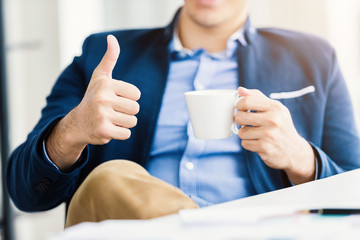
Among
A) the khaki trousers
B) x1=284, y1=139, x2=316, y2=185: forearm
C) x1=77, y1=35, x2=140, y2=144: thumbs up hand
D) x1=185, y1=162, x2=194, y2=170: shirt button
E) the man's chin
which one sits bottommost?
x1=185, y1=162, x2=194, y2=170: shirt button

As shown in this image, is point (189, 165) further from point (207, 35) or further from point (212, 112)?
point (207, 35)

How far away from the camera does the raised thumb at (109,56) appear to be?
2.43 ft

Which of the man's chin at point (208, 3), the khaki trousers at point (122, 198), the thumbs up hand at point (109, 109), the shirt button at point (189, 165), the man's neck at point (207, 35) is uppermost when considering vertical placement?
the man's chin at point (208, 3)

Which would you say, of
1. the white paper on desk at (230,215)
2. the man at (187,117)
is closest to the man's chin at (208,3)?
the man at (187,117)

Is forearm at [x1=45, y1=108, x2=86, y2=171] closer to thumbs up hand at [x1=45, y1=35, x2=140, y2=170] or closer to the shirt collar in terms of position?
thumbs up hand at [x1=45, y1=35, x2=140, y2=170]

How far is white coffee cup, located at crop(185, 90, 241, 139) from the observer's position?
703 millimetres

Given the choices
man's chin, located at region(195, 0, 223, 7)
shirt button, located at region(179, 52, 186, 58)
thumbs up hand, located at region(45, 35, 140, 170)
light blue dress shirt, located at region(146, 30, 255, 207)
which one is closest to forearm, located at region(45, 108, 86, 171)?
thumbs up hand, located at region(45, 35, 140, 170)

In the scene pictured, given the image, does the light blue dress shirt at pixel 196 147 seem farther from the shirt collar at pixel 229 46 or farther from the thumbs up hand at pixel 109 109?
the thumbs up hand at pixel 109 109

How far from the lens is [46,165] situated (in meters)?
0.81

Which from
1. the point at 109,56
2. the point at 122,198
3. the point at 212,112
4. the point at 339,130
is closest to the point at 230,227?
the point at 122,198

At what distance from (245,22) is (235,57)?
5.2 inches

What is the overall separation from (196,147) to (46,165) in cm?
31

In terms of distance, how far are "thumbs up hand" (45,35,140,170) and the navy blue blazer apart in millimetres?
111

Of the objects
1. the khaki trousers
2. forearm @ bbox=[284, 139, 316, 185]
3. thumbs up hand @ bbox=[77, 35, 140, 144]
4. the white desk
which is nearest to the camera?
the white desk
